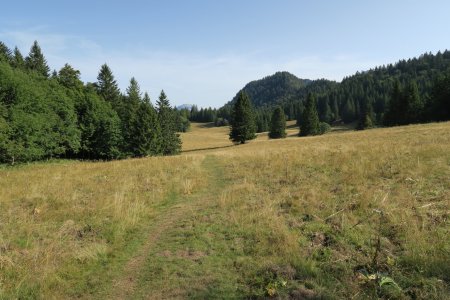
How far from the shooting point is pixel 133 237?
8.17 m

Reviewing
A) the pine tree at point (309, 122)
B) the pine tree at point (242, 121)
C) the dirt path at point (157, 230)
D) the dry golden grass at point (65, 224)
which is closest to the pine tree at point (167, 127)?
the pine tree at point (242, 121)

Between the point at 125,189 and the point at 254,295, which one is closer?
the point at 254,295

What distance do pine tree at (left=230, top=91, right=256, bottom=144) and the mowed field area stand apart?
4785cm

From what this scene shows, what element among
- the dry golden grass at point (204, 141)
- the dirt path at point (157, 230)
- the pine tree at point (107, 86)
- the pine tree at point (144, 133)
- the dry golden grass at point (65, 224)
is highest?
the pine tree at point (107, 86)

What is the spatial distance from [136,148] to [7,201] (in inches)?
1401

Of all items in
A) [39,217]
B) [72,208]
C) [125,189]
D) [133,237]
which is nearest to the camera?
[133,237]

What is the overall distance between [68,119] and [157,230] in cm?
4067

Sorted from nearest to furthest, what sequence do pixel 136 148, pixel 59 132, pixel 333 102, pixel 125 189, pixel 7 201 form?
pixel 7 201 → pixel 125 189 → pixel 59 132 → pixel 136 148 → pixel 333 102

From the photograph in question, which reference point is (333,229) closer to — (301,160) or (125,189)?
(125,189)

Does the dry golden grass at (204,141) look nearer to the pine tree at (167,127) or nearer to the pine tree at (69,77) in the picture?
the pine tree at (167,127)

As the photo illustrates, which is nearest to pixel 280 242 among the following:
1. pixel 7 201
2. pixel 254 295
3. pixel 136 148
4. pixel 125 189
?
pixel 254 295

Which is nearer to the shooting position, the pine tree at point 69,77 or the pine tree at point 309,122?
the pine tree at point 69,77

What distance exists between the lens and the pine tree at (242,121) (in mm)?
60906

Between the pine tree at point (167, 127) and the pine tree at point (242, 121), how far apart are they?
11369 mm
